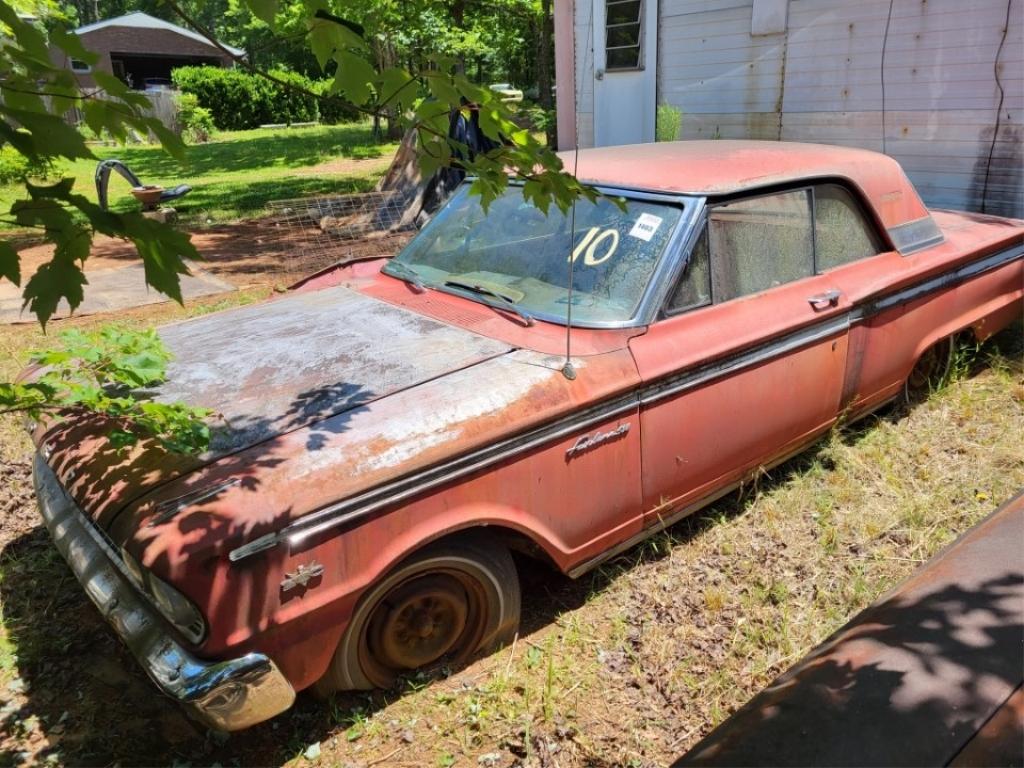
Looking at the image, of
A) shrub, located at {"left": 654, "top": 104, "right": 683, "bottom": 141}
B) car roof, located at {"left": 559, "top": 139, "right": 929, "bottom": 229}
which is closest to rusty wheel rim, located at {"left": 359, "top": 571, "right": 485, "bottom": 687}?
car roof, located at {"left": 559, "top": 139, "right": 929, "bottom": 229}

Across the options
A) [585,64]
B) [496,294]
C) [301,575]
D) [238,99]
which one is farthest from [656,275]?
[238,99]

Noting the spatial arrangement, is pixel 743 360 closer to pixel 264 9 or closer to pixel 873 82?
pixel 264 9

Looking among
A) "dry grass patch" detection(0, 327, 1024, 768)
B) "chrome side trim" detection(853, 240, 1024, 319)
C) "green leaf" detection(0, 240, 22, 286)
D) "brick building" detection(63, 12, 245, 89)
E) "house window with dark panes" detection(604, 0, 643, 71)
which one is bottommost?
"dry grass patch" detection(0, 327, 1024, 768)

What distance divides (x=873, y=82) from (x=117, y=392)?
816cm

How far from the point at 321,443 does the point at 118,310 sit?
5.63 metres

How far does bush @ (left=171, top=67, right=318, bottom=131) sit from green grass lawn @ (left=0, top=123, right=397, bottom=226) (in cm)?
334

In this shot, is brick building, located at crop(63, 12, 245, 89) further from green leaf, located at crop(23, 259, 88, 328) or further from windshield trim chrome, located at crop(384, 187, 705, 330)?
green leaf, located at crop(23, 259, 88, 328)

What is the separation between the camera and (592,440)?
2746 millimetres

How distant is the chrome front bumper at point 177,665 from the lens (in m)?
2.06

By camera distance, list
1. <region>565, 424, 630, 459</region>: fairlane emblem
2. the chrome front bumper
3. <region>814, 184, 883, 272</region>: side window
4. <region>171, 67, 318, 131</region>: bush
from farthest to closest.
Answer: <region>171, 67, 318, 131</region>: bush < <region>814, 184, 883, 272</region>: side window < <region>565, 424, 630, 459</region>: fairlane emblem < the chrome front bumper

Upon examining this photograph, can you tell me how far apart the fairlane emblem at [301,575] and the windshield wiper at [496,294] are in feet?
4.18

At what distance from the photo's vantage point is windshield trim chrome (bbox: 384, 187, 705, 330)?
298 centimetres

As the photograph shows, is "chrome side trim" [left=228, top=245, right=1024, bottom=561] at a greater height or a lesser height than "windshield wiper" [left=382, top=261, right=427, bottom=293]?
lesser

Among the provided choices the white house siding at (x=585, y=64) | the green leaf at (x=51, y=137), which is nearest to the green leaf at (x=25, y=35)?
the green leaf at (x=51, y=137)
